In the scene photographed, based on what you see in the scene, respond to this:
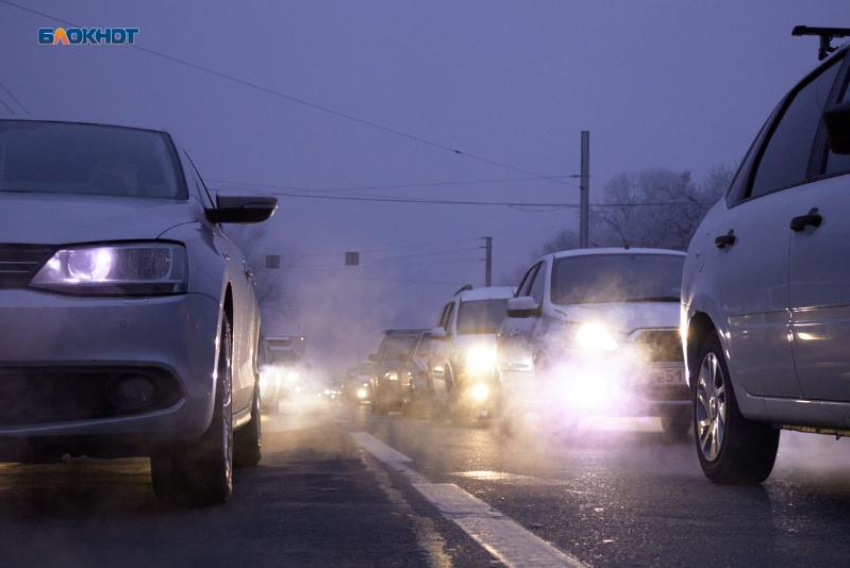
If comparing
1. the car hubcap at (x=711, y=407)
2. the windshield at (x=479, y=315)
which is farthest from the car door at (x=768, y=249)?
the windshield at (x=479, y=315)

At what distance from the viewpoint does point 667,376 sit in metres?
9.72

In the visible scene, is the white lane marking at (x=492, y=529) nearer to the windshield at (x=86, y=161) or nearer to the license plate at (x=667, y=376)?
the windshield at (x=86, y=161)

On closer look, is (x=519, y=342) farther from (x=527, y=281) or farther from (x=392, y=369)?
(x=392, y=369)

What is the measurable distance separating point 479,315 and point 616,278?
7.40m

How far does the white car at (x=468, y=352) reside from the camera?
53.5 ft

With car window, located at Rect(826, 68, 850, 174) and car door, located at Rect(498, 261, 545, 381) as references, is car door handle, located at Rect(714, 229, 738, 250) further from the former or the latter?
car door, located at Rect(498, 261, 545, 381)

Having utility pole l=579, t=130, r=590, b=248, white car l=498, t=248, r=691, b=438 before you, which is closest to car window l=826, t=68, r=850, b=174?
white car l=498, t=248, r=691, b=438

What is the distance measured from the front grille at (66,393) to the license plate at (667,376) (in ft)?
18.1

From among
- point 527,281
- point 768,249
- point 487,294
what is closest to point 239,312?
point 768,249

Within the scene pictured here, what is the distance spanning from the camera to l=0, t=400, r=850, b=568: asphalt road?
416 centimetres

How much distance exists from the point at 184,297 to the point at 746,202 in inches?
113

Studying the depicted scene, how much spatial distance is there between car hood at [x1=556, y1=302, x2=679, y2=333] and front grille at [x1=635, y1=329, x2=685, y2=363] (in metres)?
0.06

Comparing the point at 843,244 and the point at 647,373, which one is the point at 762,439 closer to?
the point at 843,244

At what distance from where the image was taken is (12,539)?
452cm
